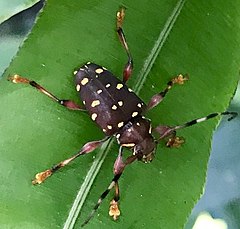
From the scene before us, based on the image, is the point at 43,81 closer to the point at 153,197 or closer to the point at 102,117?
the point at 102,117

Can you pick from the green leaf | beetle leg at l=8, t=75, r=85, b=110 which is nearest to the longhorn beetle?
beetle leg at l=8, t=75, r=85, b=110

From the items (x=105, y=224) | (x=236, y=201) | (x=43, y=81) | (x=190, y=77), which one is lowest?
(x=236, y=201)

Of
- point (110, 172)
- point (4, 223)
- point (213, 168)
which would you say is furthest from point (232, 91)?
point (4, 223)

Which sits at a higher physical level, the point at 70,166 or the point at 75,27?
the point at 75,27

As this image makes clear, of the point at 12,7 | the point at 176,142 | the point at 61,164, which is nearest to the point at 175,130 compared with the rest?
the point at 176,142

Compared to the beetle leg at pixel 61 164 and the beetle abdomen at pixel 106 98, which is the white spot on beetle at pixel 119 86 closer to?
the beetle abdomen at pixel 106 98

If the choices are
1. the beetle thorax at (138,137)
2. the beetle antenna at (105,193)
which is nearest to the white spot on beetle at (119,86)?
the beetle thorax at (138,137)

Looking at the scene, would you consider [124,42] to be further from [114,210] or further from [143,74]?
[114,210]
